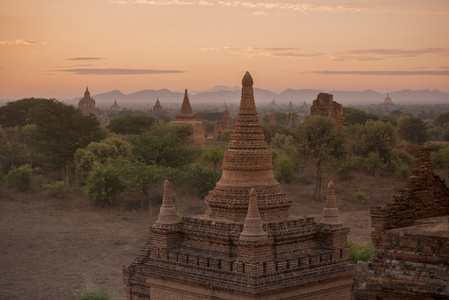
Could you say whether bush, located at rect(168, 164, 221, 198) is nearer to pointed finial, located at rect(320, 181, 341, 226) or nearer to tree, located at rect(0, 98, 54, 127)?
pointed finial, located at rect(320, 181, 341, 226)

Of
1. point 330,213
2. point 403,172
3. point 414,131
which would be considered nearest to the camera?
point 330,213

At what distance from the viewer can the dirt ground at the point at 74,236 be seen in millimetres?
27625

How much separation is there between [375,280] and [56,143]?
47436mm

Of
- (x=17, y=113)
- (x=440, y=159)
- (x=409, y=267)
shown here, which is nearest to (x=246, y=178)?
(x=409, y=267)

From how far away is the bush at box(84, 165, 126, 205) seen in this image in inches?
1582

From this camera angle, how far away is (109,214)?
39.8 m

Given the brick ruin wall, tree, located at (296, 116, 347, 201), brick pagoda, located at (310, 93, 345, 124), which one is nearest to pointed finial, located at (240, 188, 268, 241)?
the brick ruin wall

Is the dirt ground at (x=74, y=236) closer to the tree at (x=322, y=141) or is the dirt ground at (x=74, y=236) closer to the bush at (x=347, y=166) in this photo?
the bush at (x=347, y=166)

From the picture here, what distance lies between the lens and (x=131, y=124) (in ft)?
252

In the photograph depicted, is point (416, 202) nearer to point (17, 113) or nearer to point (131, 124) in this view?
point (131, 124)

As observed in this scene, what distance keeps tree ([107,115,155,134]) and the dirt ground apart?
99.0 feet

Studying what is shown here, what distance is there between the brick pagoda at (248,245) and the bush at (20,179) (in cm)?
3482

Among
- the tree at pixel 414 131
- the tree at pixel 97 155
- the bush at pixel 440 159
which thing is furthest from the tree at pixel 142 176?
the tree at pixel 414 131

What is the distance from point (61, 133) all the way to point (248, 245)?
1763 inches
